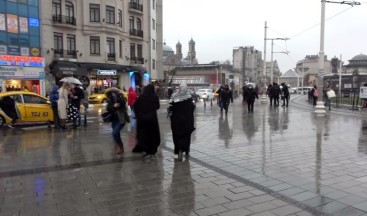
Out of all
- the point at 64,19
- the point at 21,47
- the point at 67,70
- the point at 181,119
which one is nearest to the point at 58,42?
the point at 64,19

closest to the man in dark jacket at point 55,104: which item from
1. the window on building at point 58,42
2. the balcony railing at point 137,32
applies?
the window on building at point 58,42

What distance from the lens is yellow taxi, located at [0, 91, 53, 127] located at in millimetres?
13711

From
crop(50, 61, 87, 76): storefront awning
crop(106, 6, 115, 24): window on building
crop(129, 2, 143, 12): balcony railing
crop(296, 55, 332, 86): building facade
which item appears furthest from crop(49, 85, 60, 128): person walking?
crop(296, 55, 332, 86): building facade

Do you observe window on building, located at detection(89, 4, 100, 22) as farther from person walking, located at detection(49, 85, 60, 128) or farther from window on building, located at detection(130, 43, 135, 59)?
person walking, located at detection(49, 85, 60, 128)

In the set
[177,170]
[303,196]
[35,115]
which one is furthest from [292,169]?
[35,115]

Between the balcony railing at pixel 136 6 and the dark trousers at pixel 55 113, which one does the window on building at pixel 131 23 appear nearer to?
the balcony railing at pixel 136 6

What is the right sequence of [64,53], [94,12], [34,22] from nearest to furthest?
[34,22] < [64,53] < [94,12]

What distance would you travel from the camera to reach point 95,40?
35938mm

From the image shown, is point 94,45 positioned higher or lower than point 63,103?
higher

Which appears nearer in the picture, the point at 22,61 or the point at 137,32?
the point at 22,61

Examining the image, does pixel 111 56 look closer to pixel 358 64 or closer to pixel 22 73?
pixel 22 73

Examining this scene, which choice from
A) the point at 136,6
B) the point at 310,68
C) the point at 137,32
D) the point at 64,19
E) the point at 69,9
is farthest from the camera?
the point at 310,68

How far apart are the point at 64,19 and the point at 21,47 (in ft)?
17.4

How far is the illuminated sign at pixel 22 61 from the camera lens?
1131 inches
